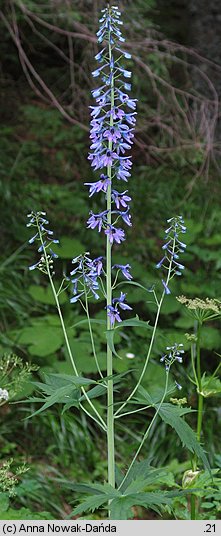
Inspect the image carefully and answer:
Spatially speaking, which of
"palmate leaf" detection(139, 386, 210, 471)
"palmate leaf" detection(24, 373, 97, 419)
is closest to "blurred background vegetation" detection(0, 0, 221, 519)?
"palmate leaf" detection(24, 373, 97, 419)

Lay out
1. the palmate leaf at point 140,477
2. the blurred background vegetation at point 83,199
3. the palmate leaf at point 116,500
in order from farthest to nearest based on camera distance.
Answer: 1. the blurred background vegetation at point 83,199
2. the palmate leaf at point 140,477
3. the palmate leaf at point 116,500

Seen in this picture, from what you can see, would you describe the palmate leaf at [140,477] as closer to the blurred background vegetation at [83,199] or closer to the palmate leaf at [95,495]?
the palmate leaf at [95,495]

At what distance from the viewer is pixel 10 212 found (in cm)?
584

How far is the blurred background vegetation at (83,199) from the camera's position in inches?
165

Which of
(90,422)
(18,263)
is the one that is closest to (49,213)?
(18,263)

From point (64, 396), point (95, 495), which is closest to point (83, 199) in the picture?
point (64, 396)

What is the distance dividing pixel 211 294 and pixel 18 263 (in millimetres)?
1419

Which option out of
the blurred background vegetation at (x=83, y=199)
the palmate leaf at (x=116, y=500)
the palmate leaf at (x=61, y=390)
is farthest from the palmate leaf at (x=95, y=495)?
the blurred background vegetation at (x=83, y=199)

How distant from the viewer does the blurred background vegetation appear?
4195 mm

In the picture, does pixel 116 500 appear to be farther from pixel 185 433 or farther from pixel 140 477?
pixel 185 433

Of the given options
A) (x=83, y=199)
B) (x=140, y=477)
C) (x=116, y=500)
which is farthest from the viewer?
(x=83, y=199)

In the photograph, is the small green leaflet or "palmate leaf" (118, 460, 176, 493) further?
"palmate leaf" (118, 460, 176, 493)

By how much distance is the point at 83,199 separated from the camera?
639cm

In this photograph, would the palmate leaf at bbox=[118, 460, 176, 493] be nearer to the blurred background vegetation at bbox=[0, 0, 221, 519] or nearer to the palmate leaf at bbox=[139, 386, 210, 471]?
the palmate leaf at bbox=[139, 386, 210, 471]
